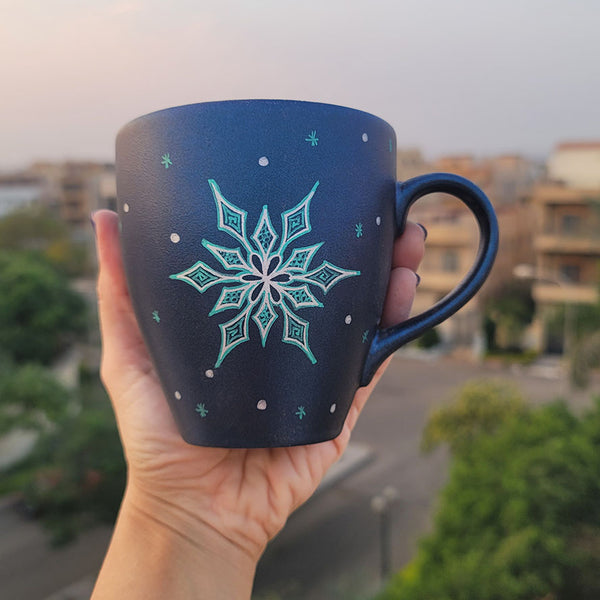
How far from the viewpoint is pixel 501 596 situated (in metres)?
2.69

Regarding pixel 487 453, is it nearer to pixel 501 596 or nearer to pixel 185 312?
pixel 501 596

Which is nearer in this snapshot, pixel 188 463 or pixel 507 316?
pixel 188 463

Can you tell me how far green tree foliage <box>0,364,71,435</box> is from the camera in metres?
6.42

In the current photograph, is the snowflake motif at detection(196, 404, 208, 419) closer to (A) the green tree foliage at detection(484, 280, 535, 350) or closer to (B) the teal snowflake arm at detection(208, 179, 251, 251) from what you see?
(B) the teal snowflake arm at detection(208, 179, 251, 251)

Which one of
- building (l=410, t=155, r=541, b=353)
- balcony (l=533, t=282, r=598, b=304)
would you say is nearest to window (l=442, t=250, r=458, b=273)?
building (l=410, t=155, r=541, b=353)

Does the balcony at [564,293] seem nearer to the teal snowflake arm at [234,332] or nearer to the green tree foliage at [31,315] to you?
the green tree foliage at [31,315]

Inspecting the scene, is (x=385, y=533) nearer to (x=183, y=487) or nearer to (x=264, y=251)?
(x=183, y=487)

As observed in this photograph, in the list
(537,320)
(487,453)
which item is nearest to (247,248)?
(487,453)

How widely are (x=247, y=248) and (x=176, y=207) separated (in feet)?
0.26

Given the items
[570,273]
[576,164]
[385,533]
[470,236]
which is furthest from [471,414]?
[576,164]

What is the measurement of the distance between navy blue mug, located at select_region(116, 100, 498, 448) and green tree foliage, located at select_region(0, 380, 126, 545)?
514 cm

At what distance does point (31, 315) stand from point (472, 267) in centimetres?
903

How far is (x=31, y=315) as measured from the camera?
877cm

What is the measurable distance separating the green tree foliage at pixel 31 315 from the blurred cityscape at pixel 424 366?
1.29 feet
